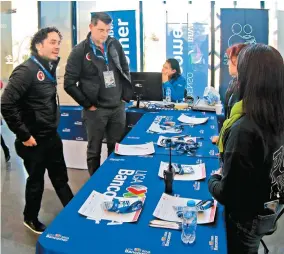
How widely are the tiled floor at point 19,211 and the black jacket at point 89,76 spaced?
102 centimetres

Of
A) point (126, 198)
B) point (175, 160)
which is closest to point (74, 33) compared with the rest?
point (175, 160)

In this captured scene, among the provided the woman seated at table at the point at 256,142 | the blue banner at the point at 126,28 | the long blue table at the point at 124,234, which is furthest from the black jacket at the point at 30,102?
the blue banner at the point at 126,28

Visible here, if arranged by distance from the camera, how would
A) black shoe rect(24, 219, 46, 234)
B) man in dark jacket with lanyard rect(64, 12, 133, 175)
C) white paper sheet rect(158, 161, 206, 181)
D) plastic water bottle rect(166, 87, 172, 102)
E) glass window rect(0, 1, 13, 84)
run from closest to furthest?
white paper sheet rect(158, 161, 206, 181) → black shoe rect(24, 219, 46, 234) → man in dark jacket with lanyard rect(64, 12, 133, 175) → plastic water bottle rect(166, 87, 172, 102) → glass window rect(0, 1, 13, 84)

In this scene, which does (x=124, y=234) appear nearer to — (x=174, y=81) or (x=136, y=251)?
(x=136, y=251)

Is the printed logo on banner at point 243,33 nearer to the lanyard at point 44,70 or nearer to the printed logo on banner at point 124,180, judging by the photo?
the lanyard at point 44,70

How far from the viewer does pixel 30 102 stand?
2.38m

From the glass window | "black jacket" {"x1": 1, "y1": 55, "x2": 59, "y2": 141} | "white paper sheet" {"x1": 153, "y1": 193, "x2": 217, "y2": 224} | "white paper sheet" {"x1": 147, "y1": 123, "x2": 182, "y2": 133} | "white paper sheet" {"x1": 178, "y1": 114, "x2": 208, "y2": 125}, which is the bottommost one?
"white paper sheet" {"x1": 153, "y1": 193, "x2": 217, "y2": 224}

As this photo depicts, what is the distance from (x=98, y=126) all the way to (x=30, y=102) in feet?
2.84

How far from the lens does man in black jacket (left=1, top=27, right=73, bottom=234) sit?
7.55 ft

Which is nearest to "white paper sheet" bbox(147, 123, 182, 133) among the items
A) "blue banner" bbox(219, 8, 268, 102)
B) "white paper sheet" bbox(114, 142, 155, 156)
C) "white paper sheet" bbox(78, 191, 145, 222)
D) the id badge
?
"white paper sheet" bbox(114, 142, 155, 156)

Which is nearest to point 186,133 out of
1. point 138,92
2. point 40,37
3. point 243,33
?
point 40,37

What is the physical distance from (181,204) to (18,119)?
4.35 ft

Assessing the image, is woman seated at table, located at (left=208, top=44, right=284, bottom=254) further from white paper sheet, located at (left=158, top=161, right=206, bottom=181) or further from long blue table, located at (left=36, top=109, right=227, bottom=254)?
white paper sheet, located at (left=158, top=161, right=206, bottom=181)

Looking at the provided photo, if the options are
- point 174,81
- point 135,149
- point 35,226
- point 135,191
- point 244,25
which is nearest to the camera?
point 135,191
